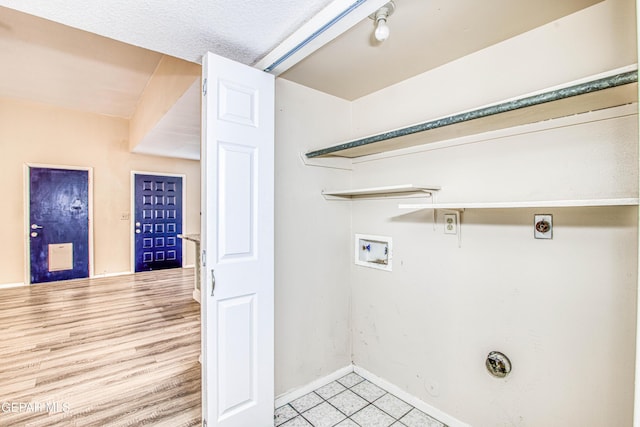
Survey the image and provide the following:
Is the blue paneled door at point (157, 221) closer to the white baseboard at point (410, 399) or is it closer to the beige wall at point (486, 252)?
the beige wall at point (486, 252)

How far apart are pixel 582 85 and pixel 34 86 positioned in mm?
6102

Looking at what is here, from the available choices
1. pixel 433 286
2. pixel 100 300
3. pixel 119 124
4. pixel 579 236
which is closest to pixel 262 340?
pixel 433 286

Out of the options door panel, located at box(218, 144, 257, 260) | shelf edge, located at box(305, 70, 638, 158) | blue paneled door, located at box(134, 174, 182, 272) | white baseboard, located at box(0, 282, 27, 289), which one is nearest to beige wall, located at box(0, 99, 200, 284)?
white baseboard, located at box(0, 282, 27, 289)

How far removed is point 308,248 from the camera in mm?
2223

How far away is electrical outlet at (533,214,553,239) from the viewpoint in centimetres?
148

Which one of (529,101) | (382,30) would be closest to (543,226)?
(529,101)

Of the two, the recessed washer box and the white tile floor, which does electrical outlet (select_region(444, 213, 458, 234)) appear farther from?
the white tile floor

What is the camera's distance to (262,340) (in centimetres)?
177

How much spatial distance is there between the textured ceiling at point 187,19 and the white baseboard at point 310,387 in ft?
7.23

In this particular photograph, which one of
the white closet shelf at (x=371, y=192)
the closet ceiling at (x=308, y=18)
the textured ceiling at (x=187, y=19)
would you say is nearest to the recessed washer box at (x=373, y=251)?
the white closet shelf at (x=371, y=192)

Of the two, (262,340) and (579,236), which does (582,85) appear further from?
(262,340)

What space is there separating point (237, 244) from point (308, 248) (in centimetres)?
67

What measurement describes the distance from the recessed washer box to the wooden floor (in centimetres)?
155

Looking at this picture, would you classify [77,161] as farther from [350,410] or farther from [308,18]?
[350,410]
